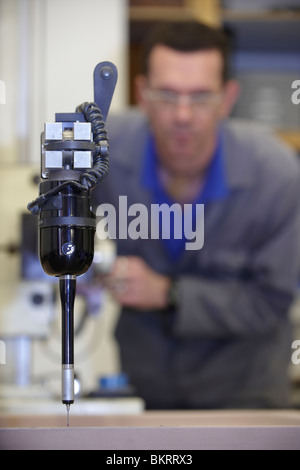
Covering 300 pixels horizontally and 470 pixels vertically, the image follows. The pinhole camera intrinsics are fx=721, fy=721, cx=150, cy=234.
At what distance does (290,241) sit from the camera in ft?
5.40

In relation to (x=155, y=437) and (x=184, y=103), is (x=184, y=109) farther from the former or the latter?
(x=155, y=437)

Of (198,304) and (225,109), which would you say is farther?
(225,109)

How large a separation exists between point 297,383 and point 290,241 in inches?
31.3

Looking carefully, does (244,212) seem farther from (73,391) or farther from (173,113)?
(73,391)

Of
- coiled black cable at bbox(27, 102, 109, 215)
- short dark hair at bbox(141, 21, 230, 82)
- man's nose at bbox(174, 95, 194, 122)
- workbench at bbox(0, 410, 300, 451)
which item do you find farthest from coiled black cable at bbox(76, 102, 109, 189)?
short dark hair at bbox(141, 21, 230, 82)

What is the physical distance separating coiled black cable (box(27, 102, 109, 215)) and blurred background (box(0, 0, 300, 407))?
0.08 m

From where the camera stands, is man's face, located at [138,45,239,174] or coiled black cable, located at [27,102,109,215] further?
man's face, located at [138,45,239,174]

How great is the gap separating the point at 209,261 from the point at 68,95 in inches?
19.3

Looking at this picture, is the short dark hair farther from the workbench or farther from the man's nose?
the workbench

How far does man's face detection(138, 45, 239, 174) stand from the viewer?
1.40 metres

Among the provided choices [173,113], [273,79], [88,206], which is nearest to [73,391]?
[88,206]

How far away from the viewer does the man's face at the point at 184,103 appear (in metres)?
1.40

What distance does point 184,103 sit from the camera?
1.41 meters

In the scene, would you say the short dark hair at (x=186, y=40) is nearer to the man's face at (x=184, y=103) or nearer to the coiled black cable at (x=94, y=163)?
the man's face at (x=184, y=103)
